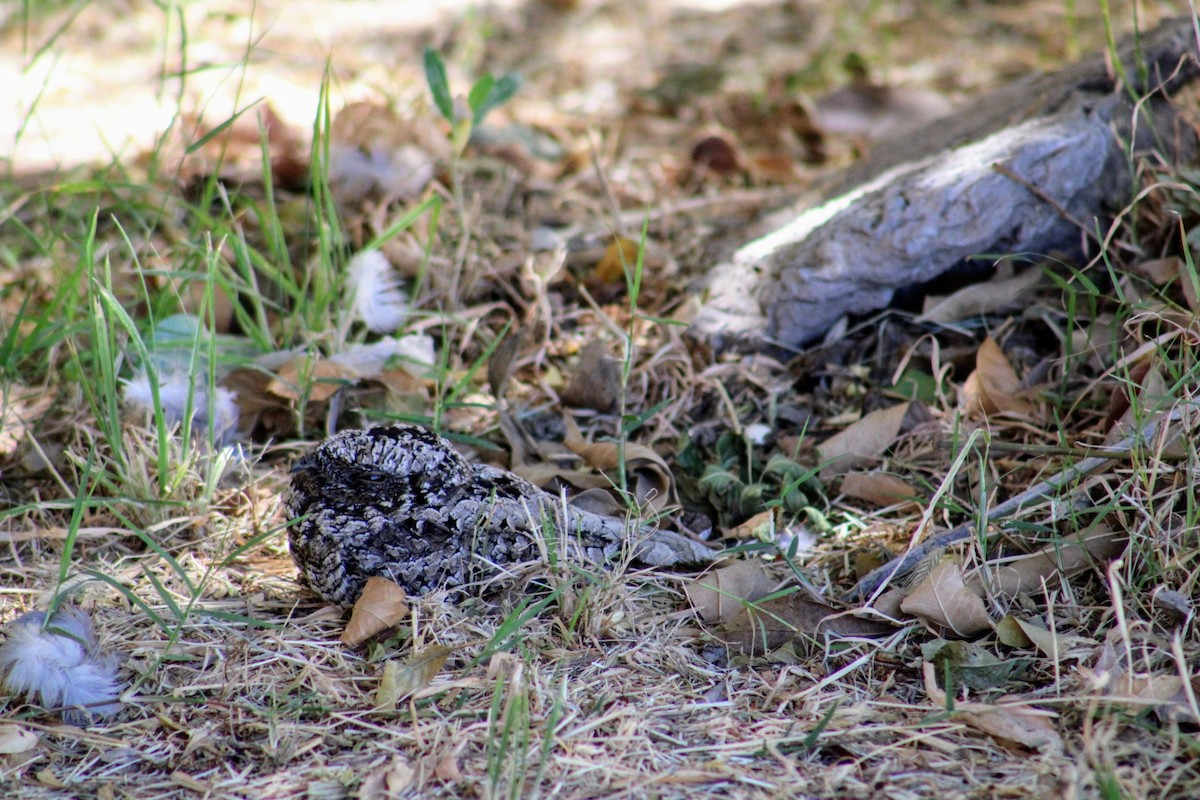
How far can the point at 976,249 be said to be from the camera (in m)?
2.67

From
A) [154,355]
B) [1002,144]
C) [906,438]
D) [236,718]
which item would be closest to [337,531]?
[236,718]

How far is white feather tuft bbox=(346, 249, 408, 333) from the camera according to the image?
2740mm

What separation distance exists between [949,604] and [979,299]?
104 cm

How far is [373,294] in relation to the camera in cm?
277

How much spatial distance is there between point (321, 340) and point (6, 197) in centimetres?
146

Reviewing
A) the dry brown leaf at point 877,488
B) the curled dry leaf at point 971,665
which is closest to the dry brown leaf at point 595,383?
the dry brown leaf at point 877,488

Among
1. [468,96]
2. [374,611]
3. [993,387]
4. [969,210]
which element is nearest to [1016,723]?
[993,387]

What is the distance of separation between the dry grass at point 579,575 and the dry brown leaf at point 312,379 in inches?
2.5

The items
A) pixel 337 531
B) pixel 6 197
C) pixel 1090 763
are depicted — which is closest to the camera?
pixel 1090 763

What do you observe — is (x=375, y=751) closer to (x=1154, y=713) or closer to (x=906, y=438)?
(x=1154, y=713)

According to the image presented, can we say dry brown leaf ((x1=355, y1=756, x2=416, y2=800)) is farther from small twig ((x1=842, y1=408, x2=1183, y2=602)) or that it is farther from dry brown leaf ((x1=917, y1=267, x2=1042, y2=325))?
dry brown leaf ((x1=917, y1=267, x2=1042, y2=325))

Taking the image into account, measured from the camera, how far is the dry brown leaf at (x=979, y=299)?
→ 2654 mm

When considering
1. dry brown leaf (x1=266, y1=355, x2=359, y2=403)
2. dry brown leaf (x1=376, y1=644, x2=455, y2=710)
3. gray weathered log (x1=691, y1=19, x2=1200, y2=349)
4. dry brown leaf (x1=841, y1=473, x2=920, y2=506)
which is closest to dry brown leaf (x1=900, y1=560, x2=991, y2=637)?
dry brown leaf (x1=841, y1=473, x2=920, y2=506)

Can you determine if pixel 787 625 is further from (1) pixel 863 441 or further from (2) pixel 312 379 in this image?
(2) pixel 312 379
